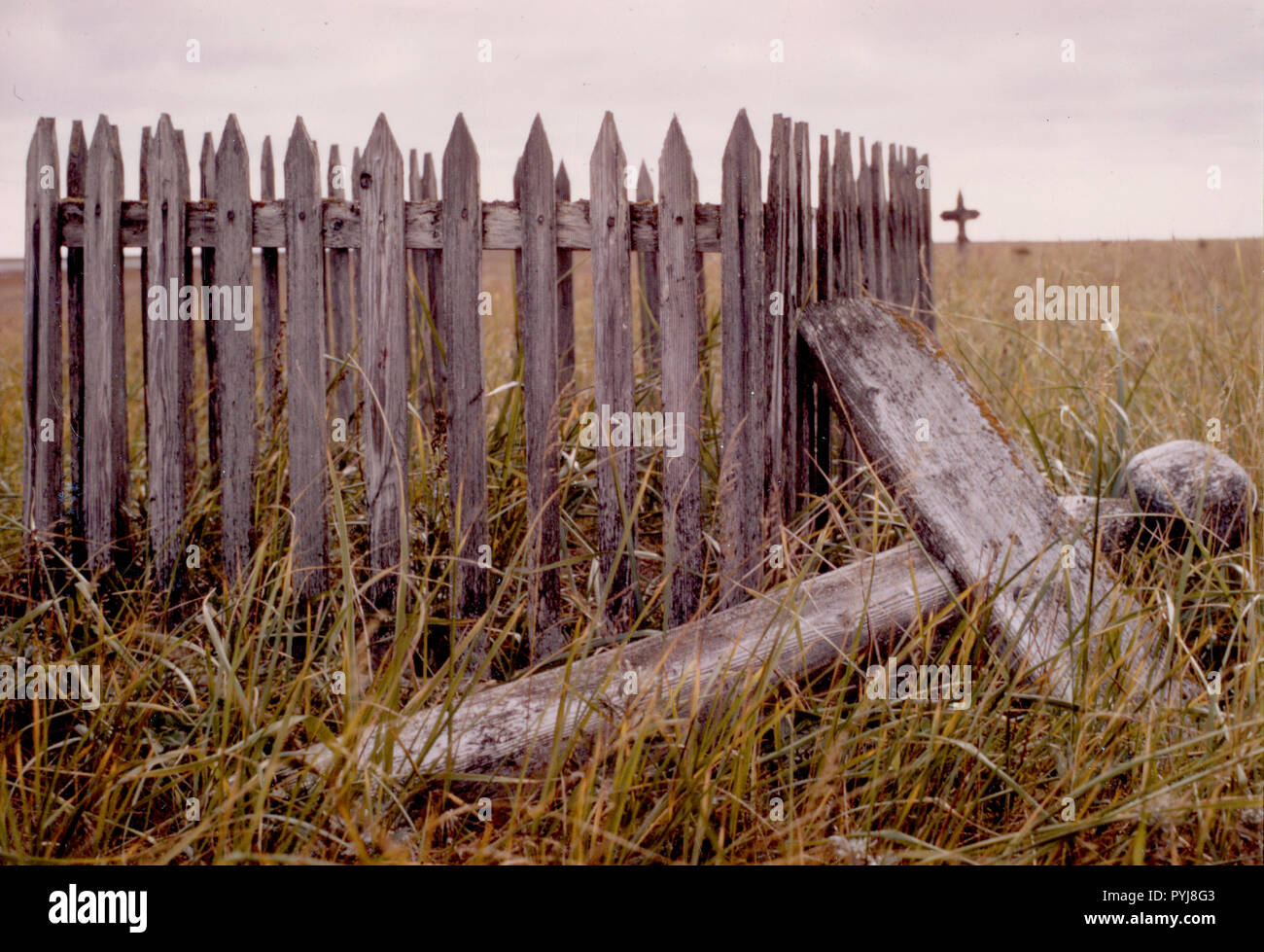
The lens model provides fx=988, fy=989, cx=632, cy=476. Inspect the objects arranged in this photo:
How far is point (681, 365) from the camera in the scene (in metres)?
3.03

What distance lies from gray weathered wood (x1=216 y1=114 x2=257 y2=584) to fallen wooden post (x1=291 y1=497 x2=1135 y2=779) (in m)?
1.17

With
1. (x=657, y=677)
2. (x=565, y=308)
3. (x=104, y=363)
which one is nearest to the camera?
(x=657, y=677)

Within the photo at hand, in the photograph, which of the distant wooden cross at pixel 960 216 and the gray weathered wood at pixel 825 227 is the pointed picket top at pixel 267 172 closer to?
the gray weathered wood at pixel 825 227

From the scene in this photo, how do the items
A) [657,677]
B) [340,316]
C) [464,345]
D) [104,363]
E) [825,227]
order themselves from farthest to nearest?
[340,316], [825,227], [104,363], [464,345], [657,677]

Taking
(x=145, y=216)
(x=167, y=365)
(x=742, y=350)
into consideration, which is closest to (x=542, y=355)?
(x=742, y=350)

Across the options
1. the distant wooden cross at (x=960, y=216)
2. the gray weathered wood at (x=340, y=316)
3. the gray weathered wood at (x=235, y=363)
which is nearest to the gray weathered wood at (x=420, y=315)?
the gray weathered wood at (x=340, y=316)

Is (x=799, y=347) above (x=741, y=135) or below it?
below

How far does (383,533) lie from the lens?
10.1 ft

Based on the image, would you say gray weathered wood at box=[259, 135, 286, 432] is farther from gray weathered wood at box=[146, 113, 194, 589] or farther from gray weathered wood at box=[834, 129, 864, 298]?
gray weathered wood at box=[834, 129, 864, 298]

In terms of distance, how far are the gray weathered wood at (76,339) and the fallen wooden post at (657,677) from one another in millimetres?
1710

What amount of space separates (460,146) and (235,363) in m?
0.99

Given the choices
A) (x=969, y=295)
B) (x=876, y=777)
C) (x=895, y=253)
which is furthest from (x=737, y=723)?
(x=969, y=295)

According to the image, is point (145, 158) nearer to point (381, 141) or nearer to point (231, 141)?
point (231, 141)
